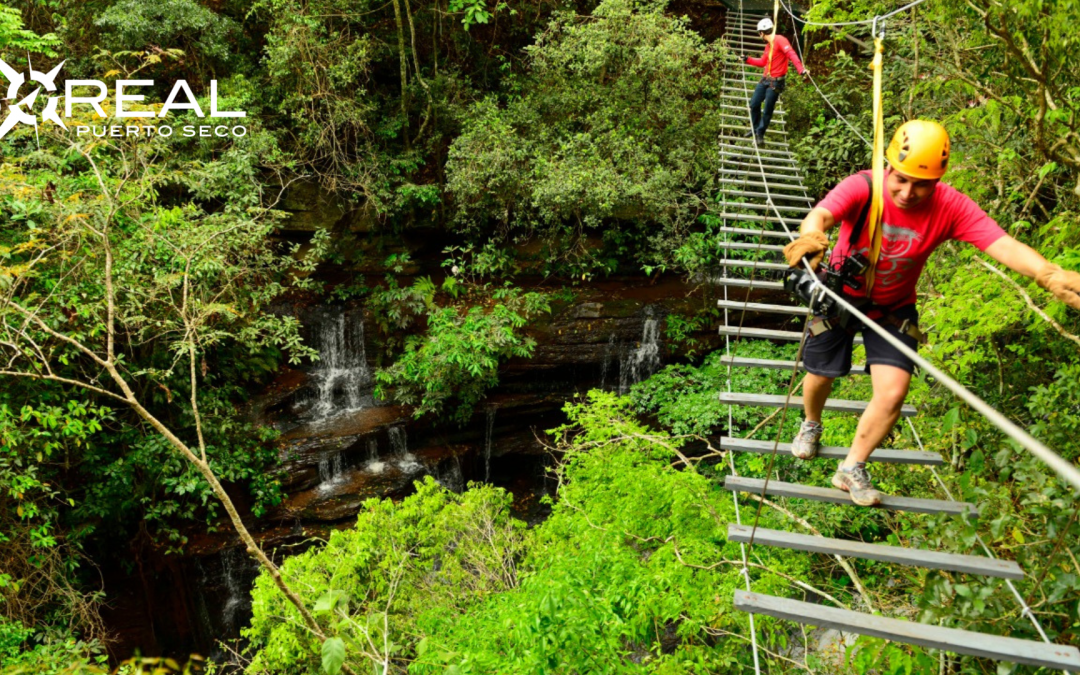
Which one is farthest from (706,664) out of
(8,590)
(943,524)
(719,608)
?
(8,590)

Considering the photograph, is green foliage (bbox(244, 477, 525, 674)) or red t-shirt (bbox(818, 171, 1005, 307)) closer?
red t-shirt (bbox(818, 171, 1005, 307))

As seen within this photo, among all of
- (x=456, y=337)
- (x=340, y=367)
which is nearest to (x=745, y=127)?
(x=456, y=337)

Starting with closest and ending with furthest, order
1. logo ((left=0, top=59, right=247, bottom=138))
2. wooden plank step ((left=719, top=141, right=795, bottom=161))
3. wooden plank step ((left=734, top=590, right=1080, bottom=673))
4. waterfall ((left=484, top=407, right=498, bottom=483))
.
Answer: wooden plank step ((left=734, top=590, right=1080, bottom=673)) → logo ((left=0, top=59, right=247, bottom=138)) → wooden plank step ((left=719, top=141, right=795, bottom=161)) → waterfall ((left=484, top=407, right=498, bottom=483))

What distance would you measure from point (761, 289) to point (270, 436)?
23.0 ft

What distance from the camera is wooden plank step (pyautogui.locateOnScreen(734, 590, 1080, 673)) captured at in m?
2.02

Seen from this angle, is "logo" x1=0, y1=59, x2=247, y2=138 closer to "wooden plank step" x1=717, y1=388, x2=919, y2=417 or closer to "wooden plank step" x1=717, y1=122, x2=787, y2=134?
"wooden plank step" x1=717, y1=388, x2=919, y2=417

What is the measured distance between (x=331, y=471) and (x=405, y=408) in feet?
4.20

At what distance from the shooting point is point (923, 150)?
2371 mm

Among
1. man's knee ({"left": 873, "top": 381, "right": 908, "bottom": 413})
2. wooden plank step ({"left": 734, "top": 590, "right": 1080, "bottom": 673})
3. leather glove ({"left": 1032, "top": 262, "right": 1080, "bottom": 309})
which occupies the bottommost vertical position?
wooden plank step ({"left": 734, "top": 590, "right": 1080, "bottom": 673})

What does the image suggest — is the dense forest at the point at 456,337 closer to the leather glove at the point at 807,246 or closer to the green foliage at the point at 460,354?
the green foliage at the point at 460,354

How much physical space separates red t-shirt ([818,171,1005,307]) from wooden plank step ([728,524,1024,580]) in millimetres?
1011

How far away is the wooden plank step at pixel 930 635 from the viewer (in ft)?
6.63

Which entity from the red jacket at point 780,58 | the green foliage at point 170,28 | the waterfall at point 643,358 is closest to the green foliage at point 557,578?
the waterfall at point 643,358

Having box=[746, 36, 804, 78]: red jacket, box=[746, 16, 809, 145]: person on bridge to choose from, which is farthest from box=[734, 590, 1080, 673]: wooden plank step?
box=[746, 36, 804, 78]: red jacket
